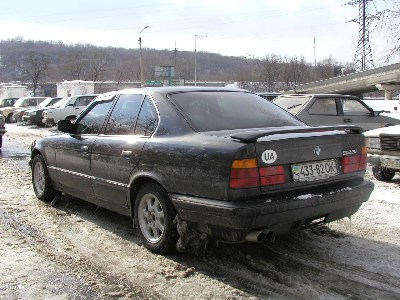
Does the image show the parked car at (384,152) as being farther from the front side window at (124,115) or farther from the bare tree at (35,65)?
the bare tree at (35,65)

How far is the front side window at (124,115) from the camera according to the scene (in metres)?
4.71

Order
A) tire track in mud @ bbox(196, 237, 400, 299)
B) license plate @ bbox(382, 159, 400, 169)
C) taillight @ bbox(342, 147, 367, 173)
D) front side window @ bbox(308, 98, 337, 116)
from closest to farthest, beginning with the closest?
tire track in mud @ bbox(196, 237, 400, 299), taillight @ bbox(342, 147, 367, 173), license plate @ bbox(382, 159, 400, 169), front side window @ bbox(308, 98, 337, 116)

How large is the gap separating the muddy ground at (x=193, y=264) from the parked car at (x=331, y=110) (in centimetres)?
472

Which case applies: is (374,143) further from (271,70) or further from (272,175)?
(271,70)

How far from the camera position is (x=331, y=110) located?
34.3 ft

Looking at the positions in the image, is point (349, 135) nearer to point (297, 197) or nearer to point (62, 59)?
point (297, 197)

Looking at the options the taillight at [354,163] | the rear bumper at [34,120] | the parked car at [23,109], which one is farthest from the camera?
the parked car at [23,109]

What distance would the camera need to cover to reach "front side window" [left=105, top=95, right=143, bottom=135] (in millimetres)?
4711

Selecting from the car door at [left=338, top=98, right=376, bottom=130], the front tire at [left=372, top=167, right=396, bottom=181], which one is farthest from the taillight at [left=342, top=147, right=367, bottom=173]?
the car door at [left=338, top=98, right=376, bottom=130]

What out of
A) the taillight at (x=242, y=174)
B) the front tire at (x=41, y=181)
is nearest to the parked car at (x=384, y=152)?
the taillight at (x=242, y=174)

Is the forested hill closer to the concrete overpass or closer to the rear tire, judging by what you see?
the concrete overpass

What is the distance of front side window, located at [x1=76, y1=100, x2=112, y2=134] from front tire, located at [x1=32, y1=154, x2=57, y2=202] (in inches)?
43.8

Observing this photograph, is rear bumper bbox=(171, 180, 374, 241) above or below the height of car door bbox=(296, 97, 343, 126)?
below

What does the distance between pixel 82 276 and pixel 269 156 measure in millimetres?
1856
